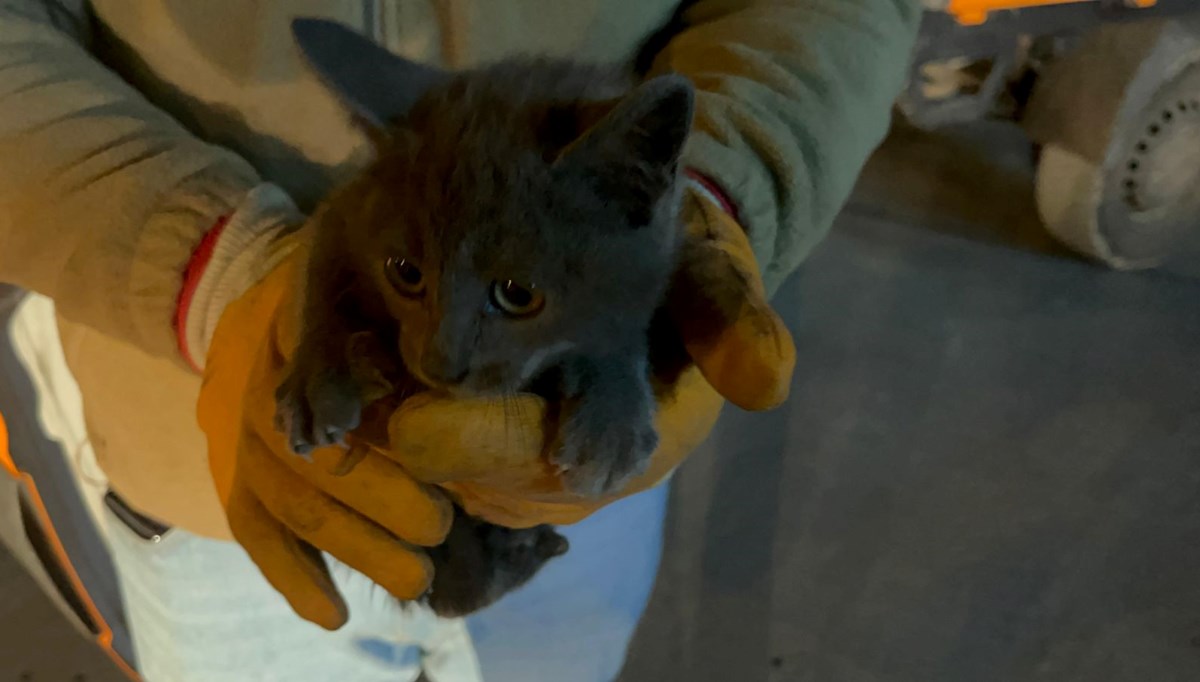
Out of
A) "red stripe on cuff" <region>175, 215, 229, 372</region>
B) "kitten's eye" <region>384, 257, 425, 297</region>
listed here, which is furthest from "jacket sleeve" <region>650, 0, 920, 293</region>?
"red stripe on cuff" <region>175, 215, 229, 372</region>

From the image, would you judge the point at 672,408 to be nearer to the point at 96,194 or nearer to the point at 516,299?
the point at 516,299

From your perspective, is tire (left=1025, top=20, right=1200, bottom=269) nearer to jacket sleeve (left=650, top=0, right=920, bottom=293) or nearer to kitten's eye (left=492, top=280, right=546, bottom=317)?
jacket sleeve (left=650, top=0, right=920, bottom=293)

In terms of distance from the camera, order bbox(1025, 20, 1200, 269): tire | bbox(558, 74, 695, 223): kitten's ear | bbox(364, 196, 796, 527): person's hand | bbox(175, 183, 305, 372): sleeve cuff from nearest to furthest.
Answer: bbox(558, 74, 695, 223): kitten's ear < bbox(364, 196, 796, 527): person's hand < bbox(175, 183, 305, 372): sleeve cuff < bbox(1025, 20, 1200, 269): tire

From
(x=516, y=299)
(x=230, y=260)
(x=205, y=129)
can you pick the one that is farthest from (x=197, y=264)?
(x=516, y=299)

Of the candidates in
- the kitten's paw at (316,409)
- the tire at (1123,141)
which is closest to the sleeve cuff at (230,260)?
the kitten's paw at (316,409)

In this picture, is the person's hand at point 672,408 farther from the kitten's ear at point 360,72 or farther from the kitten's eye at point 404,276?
the kitten's ear at point 360,72

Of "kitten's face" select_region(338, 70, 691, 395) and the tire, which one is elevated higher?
"kitten's face" select_region(338, 70, 691, 395)

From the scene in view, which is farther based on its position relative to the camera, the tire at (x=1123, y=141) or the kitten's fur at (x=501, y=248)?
the tire at (x=1123, y=141)
